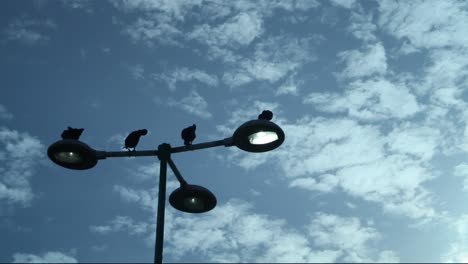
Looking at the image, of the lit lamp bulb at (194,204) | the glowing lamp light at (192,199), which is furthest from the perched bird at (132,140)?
the lit lamp bulb at (194,204)

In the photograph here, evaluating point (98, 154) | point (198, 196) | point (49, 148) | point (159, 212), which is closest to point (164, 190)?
point (159, 212)

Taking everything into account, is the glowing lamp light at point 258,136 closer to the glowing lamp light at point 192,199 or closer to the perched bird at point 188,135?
the perched bird at point 188,135

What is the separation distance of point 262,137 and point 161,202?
191cm

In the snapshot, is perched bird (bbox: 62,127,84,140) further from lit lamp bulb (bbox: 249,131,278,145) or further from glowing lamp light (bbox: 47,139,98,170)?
lit lamp bulb (bbox: 249,131,278,145)

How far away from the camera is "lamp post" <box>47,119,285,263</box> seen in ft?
27.0

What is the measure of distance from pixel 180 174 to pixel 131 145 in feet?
3.08

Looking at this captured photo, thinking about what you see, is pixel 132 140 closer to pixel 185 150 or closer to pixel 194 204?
Result: pixel 185 150

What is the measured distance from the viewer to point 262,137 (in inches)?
334

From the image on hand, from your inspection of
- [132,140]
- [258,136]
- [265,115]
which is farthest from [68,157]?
[265,115]

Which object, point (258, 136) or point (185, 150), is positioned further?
point (258, 136)

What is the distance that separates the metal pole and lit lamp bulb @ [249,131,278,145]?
1.30 m

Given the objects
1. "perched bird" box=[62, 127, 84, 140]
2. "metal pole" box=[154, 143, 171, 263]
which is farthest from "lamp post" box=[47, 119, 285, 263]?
"perched bird" box=[62, 127, 84, 140]

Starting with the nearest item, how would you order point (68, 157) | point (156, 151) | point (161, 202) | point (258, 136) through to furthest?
point (161, 202), point (156, 151), point (258, 136), point (68, 157)

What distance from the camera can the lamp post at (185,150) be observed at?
27.0 ft
